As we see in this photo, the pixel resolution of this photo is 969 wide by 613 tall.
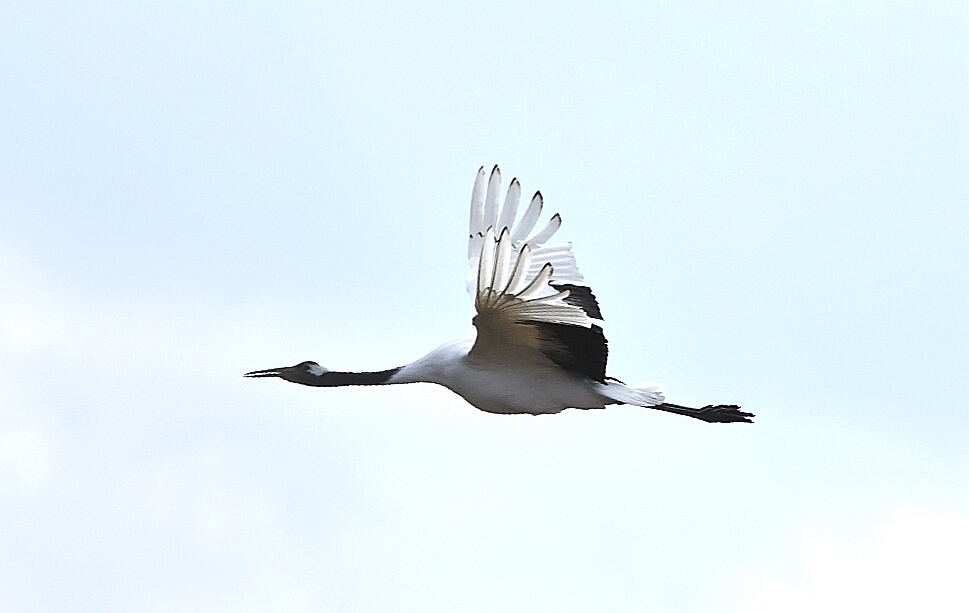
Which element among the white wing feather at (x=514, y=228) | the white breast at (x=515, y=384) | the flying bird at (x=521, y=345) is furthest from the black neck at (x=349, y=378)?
the white wing feather at (x=514, y=228)

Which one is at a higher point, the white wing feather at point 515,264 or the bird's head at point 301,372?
the white wing feather at point 515,264

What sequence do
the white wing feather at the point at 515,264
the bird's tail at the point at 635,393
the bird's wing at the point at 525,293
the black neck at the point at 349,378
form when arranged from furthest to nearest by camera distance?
the black neck at the point at 349,378
the bird's tail at the point at 635,393
the bird's wing at the point at 525,293
the white wing feather at the point at 515,264

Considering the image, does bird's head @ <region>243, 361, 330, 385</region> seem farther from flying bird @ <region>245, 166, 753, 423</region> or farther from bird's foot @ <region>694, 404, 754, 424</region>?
bird's foot @ <region>694, 404, 754, 424</region>

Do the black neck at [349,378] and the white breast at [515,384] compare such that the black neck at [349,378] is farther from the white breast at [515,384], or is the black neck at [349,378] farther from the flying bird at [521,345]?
the white breast at [515,384]

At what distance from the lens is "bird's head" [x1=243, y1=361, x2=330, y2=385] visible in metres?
15.1

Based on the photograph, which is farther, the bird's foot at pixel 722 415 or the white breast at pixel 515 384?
the bird's foot at pixel 722 415

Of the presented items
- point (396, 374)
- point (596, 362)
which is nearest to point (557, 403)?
point (596, 362)

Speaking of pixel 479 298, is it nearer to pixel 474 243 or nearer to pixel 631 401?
pixel 631 401

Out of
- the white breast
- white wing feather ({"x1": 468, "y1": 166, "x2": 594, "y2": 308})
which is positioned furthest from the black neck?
white wing feather ({"x1": 468, "y1": 166, "x2": 594, "y2": 308})

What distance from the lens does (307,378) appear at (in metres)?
15.1

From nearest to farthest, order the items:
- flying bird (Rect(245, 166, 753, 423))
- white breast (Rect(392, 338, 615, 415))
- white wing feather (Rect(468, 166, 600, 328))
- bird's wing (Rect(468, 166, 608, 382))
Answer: white wing feather (Rect(468, 166, 600, 328)), bird's wing (Rect(468, 166, 608, 382)), flying bird (Rect(245, 166, 753, 423)), white breast (Rect(392, 338, 615, 415))

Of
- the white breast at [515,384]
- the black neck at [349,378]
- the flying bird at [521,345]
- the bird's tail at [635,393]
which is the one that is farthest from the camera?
the black neck at [349,378]

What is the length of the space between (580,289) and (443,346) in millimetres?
1647

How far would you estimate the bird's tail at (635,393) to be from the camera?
45.8 feet
